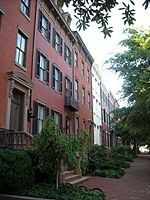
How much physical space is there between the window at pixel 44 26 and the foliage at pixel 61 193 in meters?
10.9

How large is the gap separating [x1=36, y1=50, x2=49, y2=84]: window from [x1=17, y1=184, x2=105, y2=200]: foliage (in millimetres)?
8192

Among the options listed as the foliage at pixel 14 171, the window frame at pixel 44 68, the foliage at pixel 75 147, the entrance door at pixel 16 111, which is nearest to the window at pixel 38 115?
the entrance door at pixel 16 111

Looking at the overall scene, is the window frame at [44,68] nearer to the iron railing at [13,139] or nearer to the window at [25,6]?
the window at [25,6]

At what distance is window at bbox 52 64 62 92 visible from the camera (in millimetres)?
18016

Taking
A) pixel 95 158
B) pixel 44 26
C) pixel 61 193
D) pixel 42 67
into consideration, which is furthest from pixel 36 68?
pixel 61 193

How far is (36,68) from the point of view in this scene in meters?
15.0

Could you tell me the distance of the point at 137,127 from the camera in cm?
1708

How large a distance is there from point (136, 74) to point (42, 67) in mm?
6211

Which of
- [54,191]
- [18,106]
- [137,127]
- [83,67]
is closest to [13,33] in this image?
[18,106]

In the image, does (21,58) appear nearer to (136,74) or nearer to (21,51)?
(21,51)

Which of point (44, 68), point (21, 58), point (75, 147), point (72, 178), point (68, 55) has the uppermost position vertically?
point (68, 55)

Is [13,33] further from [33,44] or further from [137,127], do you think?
[137,127]

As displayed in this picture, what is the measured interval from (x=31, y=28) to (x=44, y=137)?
8868 millimetres

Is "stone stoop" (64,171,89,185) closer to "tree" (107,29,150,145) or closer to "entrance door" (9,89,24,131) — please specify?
"entrance door" (9,89,24,131)
